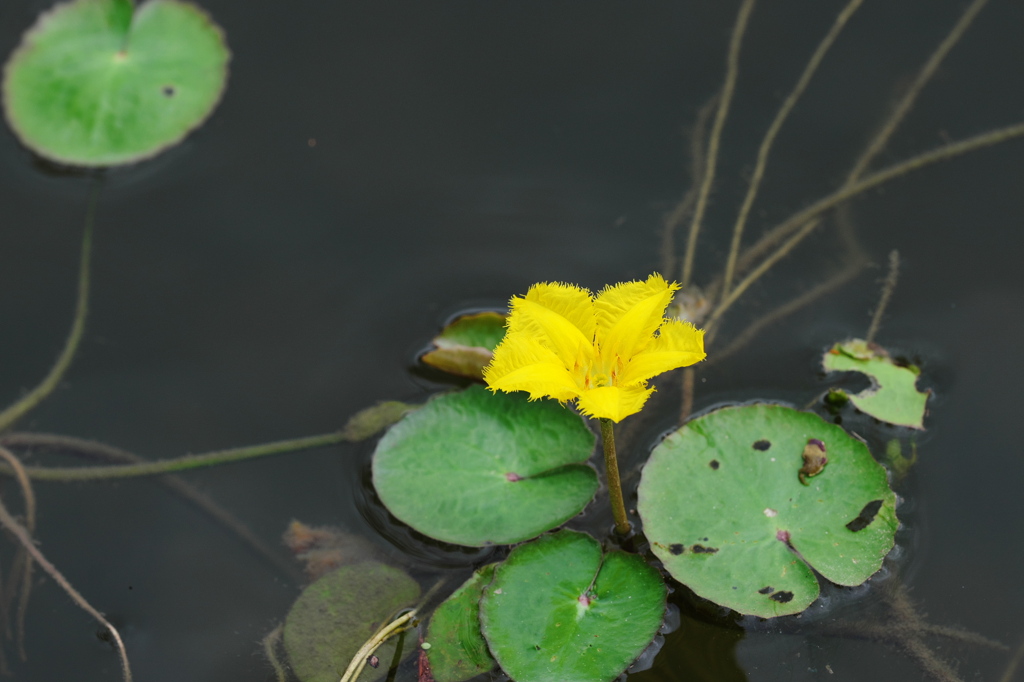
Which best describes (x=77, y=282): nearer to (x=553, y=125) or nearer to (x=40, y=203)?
(x=40, y=203)

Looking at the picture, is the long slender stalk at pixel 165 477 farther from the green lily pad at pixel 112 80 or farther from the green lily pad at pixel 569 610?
the green lily pad at pixel 112 80

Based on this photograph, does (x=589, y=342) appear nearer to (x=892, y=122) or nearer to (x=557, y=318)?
(x=557, y=318)

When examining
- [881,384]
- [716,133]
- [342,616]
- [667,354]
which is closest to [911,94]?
[716,133]

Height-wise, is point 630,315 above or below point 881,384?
above

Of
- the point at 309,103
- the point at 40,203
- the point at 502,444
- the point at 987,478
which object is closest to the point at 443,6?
the point at 309,103

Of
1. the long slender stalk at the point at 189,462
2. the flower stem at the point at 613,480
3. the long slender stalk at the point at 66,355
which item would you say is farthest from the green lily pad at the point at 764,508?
the long slender stalk at the point at 66,355
